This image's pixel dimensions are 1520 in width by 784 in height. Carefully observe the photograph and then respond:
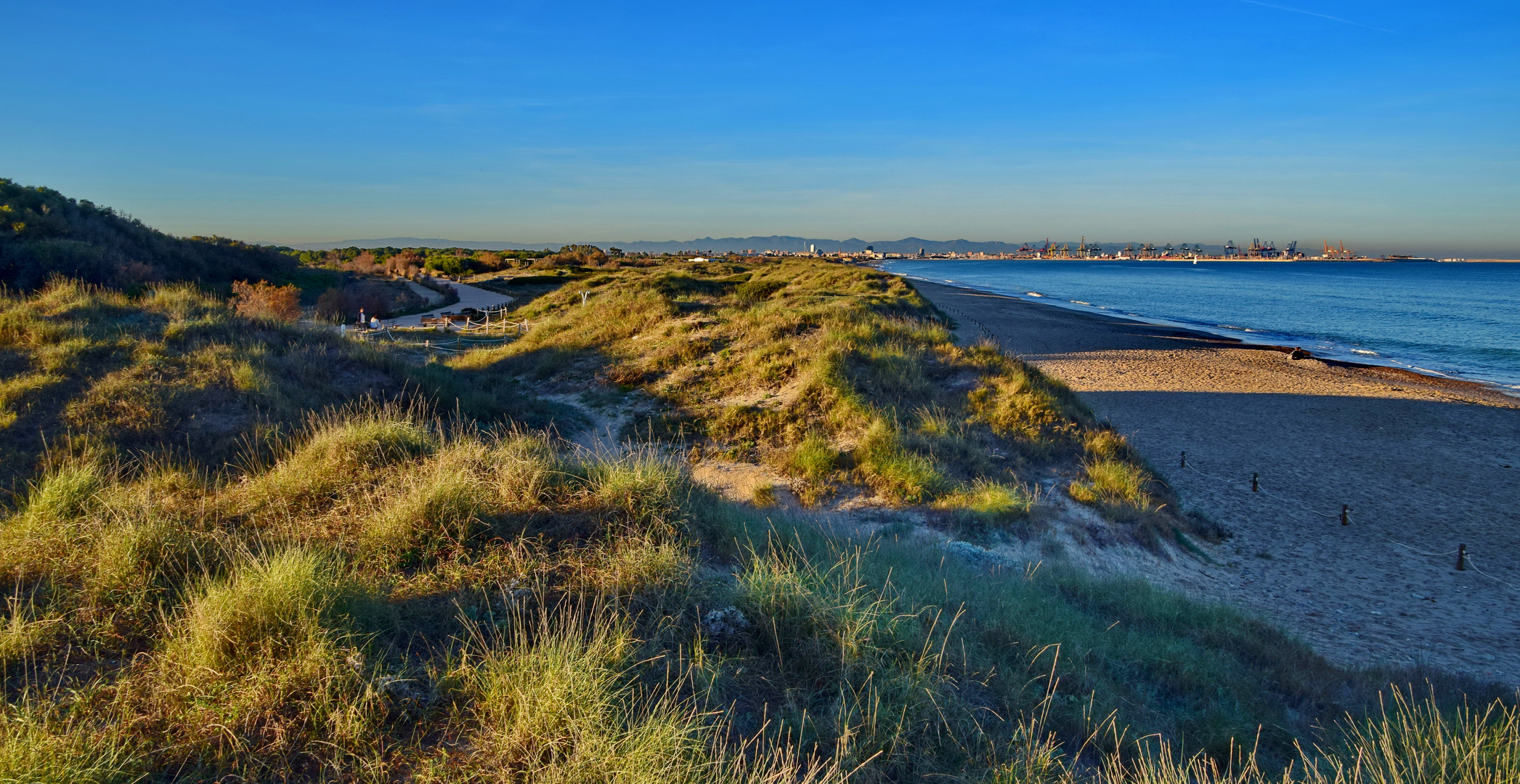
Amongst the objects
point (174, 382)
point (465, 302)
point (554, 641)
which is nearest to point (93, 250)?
point (174, 382)

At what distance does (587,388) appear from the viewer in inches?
592

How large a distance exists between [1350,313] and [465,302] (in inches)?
2454

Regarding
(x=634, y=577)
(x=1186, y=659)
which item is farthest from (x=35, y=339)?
(x=1186, y=659)

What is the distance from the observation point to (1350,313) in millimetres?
52938

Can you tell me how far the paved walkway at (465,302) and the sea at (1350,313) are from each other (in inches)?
1569

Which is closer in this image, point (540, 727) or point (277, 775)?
point (277, 775)

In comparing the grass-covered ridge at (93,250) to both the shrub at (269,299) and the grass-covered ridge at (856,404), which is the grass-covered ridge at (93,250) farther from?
the grass-covered ridge at (856,404)

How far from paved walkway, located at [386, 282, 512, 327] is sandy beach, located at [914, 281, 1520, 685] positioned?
1049 inches

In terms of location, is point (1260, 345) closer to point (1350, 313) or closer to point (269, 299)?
point (1350, 313)

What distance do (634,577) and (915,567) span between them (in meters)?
2.90

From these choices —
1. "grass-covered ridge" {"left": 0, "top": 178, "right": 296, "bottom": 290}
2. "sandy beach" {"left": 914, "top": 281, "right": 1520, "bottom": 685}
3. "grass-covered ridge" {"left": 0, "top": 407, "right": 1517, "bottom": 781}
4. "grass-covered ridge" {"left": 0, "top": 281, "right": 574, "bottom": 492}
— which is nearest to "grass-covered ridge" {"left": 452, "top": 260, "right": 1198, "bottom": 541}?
"sandy beach" {"left": 914, "top": 281, "right": 1520, "bottom": 685}

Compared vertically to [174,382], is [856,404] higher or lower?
lower

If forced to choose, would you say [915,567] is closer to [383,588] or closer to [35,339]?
[383,588]

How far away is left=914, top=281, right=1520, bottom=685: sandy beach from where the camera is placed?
26.6ft
